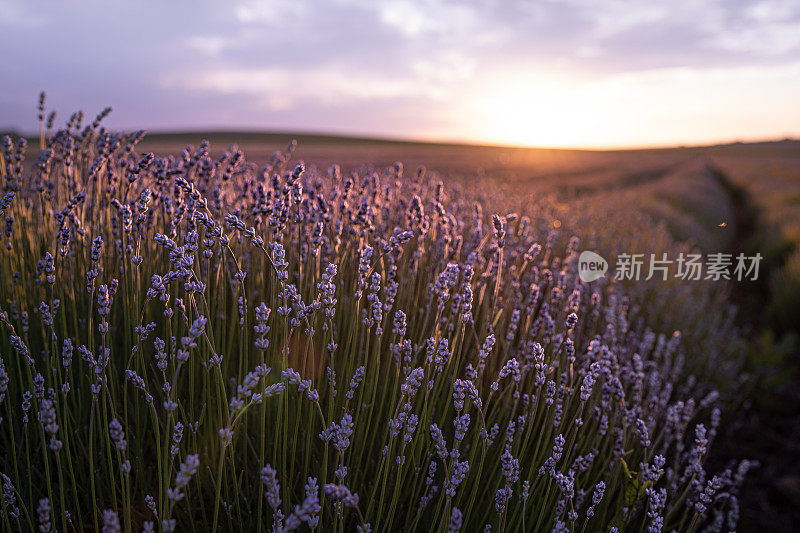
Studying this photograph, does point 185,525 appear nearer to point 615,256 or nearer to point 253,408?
point 253,408

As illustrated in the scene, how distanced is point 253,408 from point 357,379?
535 millimetres

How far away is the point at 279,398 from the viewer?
4.78ft

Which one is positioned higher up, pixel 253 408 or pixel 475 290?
pixel 475 290

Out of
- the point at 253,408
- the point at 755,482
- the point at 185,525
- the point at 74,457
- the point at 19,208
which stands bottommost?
the point at 755,482

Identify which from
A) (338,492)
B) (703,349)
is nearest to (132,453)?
(338,492)

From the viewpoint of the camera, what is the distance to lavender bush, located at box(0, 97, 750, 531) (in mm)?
1370

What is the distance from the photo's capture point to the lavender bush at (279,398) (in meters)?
1.37

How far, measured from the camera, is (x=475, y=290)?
2734 mm

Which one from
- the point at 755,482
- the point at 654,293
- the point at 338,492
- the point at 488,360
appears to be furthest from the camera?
the point at 654,293

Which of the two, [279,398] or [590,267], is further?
[590,267]

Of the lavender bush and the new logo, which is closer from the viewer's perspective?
the lavender bush

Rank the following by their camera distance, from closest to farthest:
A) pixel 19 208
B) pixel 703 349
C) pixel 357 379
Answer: pixel 357 379, pixel 19 208, pixel 703 349

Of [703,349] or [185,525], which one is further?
[703,349]

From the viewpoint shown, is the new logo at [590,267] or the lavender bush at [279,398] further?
the new logo at [590,267]
